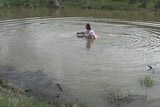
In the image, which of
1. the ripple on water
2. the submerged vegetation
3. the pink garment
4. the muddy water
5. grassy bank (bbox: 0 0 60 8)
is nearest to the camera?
the muddy water

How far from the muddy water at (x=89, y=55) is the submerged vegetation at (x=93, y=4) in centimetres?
1447

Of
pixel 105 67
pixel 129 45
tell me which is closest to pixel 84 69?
pixel 105 67

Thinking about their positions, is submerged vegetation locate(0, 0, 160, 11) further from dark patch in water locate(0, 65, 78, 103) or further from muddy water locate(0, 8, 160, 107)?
dark patch in water locate(0, 65, 78, 103)

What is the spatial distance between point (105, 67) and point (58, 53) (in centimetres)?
347

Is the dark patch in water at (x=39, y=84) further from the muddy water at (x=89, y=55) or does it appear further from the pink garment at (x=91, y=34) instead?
the pink garment at (x=91, y=34)

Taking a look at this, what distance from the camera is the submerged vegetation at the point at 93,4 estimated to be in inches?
1705

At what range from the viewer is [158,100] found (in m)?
12.2

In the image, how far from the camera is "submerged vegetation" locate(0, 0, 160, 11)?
43312 millimetres

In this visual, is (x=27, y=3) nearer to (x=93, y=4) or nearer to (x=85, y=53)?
(x=93, y=4)

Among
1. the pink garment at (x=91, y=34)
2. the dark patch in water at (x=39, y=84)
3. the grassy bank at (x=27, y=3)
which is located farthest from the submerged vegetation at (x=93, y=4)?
the dark patch in water at (x=39, y=84)

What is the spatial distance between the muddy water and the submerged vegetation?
14467 mm

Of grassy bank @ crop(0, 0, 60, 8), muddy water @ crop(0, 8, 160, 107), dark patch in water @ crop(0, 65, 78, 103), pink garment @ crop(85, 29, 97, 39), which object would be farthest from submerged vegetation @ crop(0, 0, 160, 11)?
dark patch in water @ crop(0, 65, 78, 103)

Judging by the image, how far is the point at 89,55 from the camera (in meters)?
18.9

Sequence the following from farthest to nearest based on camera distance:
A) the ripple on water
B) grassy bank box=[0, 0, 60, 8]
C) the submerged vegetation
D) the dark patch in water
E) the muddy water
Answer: grassy bank box=[0, 0, 60, 8]
the submerged vegetation
the ripple on water
the muddy water
the dark patch in water
